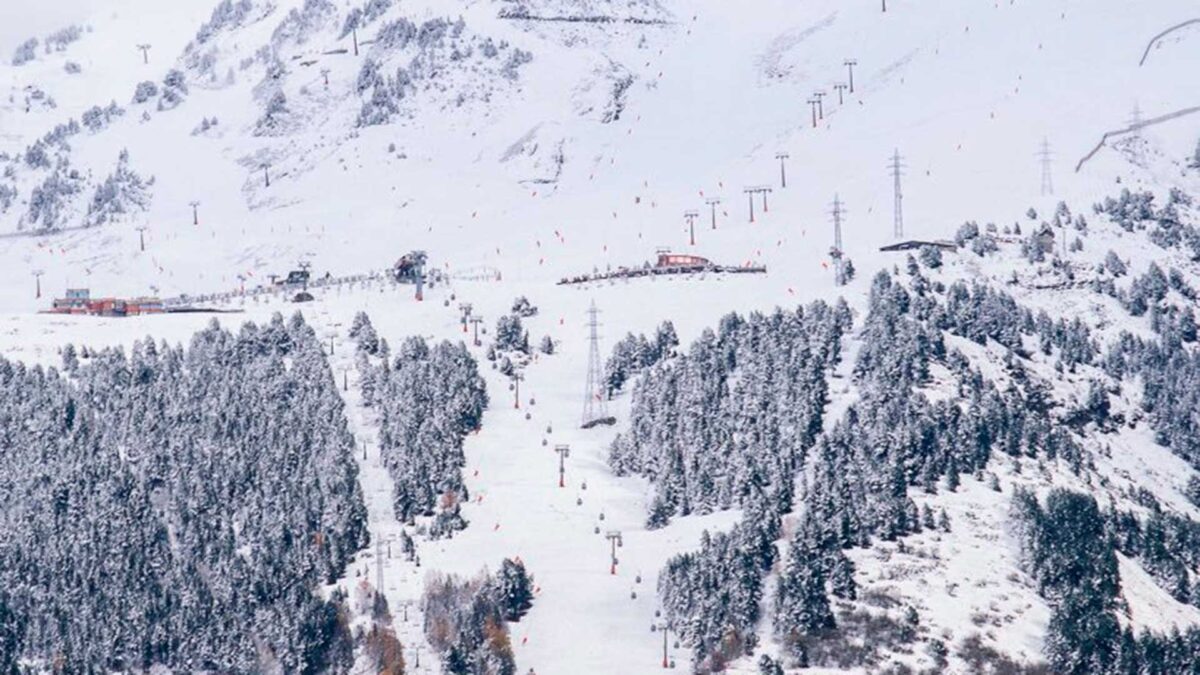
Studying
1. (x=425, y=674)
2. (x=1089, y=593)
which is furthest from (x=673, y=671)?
(x=1089, y=593)

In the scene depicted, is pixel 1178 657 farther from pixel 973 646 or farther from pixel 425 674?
pixel 425 674

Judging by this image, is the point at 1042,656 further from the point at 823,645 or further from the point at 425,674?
the point at 425,674

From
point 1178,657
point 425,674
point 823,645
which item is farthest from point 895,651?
point 425,674

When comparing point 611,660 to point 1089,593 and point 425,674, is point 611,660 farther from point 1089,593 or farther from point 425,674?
point 1089,593

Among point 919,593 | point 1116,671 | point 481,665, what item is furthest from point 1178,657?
point 481,665

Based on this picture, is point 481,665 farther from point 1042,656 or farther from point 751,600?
point 1042,656

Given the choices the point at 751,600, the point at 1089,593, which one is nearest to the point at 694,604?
the point at 751,600
